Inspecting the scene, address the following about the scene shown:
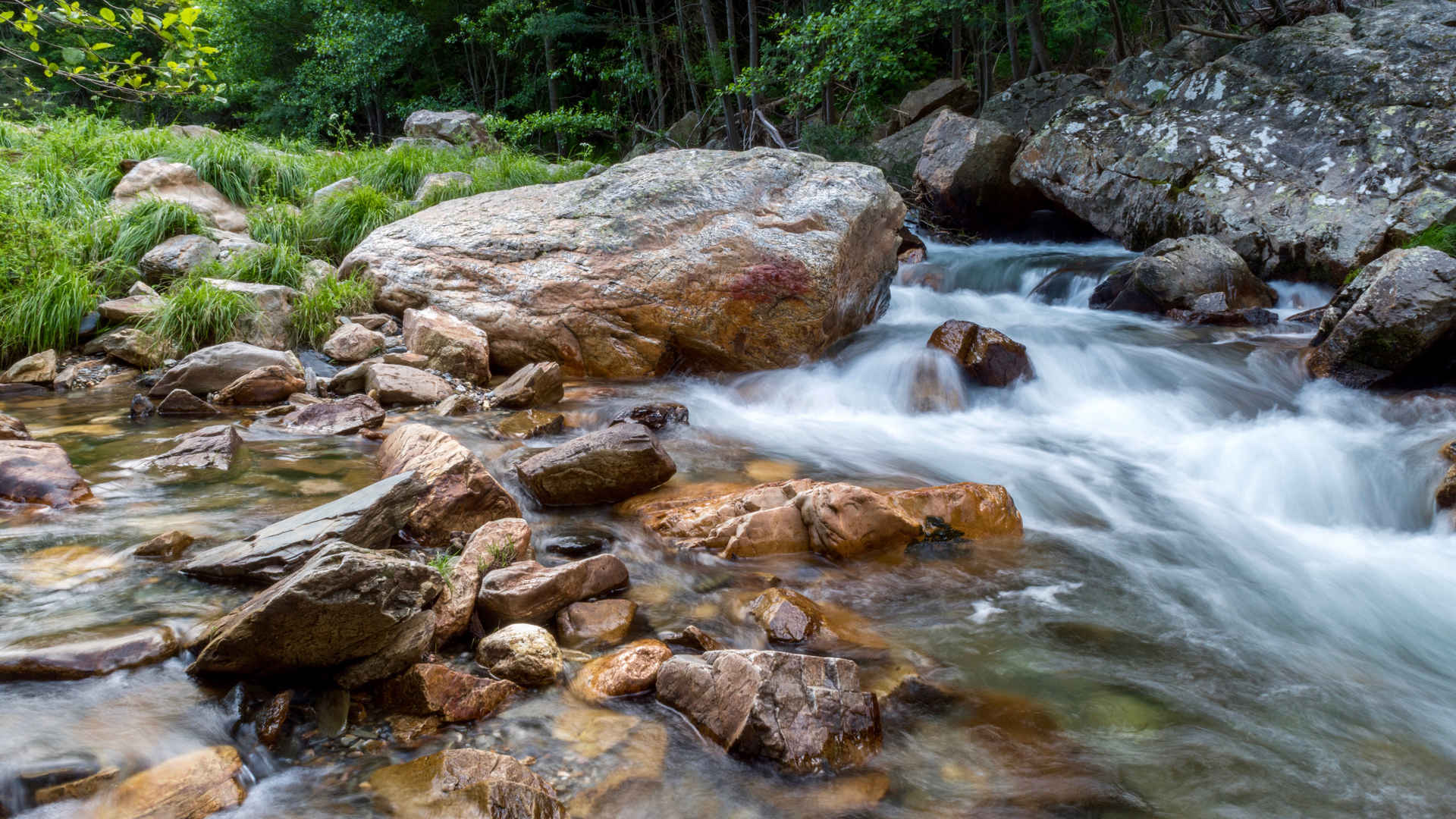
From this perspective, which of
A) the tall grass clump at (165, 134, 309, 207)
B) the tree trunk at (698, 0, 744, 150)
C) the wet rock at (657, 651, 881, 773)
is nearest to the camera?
the wet rock at (657, 651, 881, 773)

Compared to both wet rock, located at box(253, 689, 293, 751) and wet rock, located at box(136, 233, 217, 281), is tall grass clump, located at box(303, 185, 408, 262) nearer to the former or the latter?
wet rock, located at box(136, 233, 217, 281)

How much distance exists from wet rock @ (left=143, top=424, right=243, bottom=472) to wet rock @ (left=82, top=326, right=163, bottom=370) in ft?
7.39

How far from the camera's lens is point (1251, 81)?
390 inches

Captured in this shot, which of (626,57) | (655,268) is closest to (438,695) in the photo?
(655,268)

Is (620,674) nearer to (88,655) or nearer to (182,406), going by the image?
(88,655)

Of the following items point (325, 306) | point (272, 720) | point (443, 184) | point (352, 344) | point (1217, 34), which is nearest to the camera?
point (272, 720)

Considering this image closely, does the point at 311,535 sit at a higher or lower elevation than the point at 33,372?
lower

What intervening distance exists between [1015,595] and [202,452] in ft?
13.2

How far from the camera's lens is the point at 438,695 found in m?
2.46

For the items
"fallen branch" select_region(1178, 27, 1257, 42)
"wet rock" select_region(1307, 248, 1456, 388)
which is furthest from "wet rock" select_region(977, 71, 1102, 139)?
"wet rock" select_region(1307, 248, 1456, 388)

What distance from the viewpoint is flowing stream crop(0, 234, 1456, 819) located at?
2307mm

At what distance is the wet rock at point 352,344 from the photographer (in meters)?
6.53

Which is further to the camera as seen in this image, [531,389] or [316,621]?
[531,389]

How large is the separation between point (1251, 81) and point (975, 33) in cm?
705
